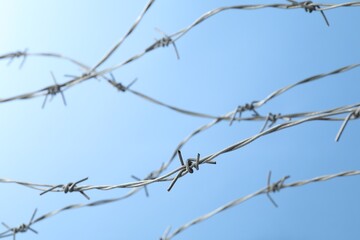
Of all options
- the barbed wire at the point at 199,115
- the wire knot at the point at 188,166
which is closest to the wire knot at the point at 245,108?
the barbed wire at the point at 199,115

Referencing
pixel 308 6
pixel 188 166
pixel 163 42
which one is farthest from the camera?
pixel 163 42

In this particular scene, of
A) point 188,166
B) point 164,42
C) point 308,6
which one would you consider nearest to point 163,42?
point 164,42

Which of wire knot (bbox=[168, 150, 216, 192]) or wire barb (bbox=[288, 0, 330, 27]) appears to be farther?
wire barb (bbox=[288, 0, 330, 27])

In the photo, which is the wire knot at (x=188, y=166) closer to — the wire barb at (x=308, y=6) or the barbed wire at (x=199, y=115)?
the barbed wire at (x=199, y=115)

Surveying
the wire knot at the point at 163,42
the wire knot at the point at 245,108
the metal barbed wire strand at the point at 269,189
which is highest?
the wire knot at the point at 163,42

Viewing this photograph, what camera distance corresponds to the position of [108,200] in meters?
1.50

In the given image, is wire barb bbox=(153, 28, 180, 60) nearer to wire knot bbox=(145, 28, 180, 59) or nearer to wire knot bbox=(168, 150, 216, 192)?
wire knot bbox=(145, 28, 180, 59)

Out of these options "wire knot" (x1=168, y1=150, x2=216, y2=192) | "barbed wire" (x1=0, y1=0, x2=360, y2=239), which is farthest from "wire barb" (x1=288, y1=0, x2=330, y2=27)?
"wire knot" (x1=168, y1=150, x2=216, y2=192)

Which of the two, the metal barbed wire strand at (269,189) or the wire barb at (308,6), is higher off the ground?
the wire barb at (308,6)

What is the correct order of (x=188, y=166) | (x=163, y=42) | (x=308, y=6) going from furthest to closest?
1. (x=163, y=42)
2. (x=308, y=6)
3. (x=188, y=166)

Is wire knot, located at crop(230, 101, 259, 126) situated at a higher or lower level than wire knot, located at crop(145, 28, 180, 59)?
lower

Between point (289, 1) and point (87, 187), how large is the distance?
604 mm

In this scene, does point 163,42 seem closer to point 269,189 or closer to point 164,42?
point 164,42

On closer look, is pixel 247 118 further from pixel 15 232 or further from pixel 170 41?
pixel 15 232
